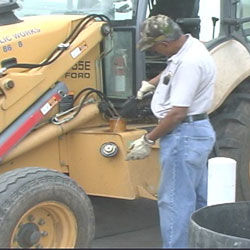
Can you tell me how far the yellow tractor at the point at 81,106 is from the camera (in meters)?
4.53

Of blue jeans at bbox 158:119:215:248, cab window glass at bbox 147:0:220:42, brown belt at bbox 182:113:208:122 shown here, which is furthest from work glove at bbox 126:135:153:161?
cab window glass at bbox 147:0:220:42

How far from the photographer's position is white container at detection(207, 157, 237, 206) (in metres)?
4.24

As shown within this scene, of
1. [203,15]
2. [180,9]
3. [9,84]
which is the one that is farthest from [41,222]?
[180,9]

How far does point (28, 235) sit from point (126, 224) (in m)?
1.86

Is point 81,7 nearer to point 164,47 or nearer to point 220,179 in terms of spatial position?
point 164,47

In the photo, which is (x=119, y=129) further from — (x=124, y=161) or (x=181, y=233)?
(x=181, y=233)

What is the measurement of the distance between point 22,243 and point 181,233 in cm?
105

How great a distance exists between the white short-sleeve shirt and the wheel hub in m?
1.13

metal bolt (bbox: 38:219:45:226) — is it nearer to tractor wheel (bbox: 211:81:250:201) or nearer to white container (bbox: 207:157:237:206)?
white container (bbox: 207:157:237:206)

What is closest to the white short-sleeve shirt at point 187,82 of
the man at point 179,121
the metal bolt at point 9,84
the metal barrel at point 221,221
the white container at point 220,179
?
the man at point 179,121

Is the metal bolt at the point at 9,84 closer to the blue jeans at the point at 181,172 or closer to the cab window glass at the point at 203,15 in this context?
the blue jeans at the point at 181,172

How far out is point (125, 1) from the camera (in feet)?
17.6

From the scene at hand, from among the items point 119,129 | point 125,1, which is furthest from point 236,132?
point 125,1

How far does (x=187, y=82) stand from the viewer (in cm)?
414
